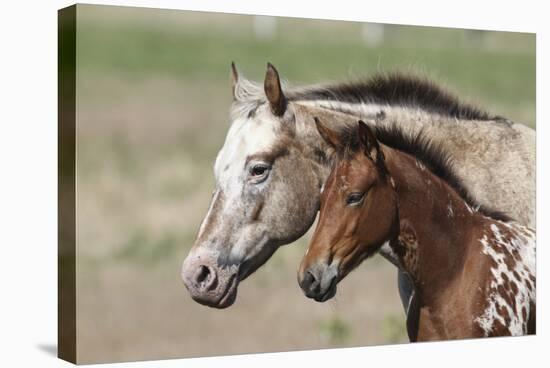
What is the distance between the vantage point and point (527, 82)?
25.3 feet

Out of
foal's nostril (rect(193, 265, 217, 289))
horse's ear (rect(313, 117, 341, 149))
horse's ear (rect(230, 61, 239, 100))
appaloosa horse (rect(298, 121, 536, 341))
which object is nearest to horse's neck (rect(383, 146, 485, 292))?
appaloosa horse (rect(298, 121, 536, 341))

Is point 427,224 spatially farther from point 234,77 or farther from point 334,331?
point 334,331

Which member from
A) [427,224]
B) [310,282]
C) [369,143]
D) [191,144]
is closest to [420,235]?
[427,224]

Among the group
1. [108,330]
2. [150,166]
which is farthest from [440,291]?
[150,166]

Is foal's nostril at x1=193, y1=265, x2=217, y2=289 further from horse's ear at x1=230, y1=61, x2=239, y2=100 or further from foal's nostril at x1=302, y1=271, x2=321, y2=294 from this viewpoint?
horse's ear at x1=230, y1=61, x2=239, y2=100

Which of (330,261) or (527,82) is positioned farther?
(527,82)

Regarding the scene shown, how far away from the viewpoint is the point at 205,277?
18.3 feet

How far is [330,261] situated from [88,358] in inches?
72.3

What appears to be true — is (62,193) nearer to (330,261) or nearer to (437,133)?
(330,261)

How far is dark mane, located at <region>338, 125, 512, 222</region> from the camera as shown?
5344 mm

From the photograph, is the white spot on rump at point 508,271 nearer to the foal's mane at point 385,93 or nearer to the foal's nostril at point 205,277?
the foal's mane at point 385,93

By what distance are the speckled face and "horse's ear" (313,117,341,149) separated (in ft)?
0.85

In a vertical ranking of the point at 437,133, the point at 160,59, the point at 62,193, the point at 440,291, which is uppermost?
the point at 160,59

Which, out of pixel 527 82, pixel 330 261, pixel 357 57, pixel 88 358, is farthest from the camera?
pixel 527 82
